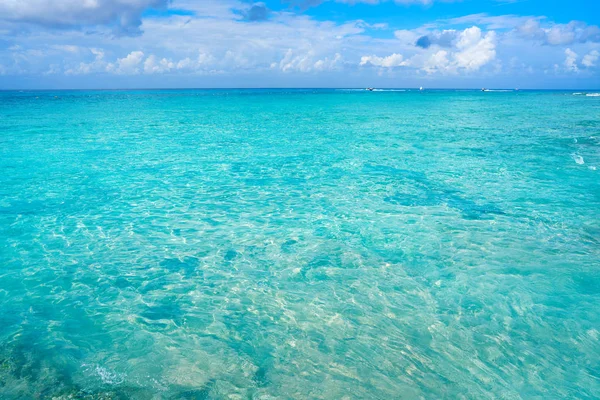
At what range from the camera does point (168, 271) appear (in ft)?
33.3

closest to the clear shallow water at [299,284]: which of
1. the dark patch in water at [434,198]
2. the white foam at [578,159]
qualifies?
the dark patch in water at [434,198]

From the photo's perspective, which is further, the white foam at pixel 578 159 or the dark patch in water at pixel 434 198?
the white foam at pixel 578 159

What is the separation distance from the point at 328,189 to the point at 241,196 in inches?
160

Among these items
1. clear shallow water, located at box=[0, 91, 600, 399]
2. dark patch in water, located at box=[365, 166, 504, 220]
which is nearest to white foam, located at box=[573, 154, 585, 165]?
clear shallow water, located at box=[0, 91, 600, 399]

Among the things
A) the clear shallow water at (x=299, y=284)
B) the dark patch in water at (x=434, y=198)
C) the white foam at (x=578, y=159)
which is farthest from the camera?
the white foam at (x=578, y=159)

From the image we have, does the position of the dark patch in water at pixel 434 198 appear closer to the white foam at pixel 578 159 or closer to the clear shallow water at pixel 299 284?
the clear shallow water at pixel 299 284

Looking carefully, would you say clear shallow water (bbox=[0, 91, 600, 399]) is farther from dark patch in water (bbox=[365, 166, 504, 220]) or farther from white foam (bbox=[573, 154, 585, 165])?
white foam (bbox=[573, 154, 585, 165])

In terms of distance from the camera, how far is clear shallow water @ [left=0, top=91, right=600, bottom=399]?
666cm

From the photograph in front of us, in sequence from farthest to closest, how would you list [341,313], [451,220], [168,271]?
[451,220]
[168,271]
[341,313]

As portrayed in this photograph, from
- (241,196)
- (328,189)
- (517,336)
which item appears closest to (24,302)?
(241,196)

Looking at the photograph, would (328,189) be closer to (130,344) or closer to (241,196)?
(241,196)

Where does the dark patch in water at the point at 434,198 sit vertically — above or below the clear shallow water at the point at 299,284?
above

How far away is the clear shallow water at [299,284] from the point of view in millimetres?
6664

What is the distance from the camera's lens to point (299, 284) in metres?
9.55
